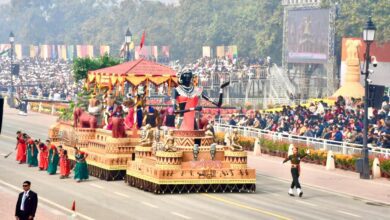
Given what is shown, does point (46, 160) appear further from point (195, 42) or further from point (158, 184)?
point (195, 42)

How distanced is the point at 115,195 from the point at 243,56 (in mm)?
92931

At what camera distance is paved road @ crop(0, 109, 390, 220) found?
1219 inches

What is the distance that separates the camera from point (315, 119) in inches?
2057

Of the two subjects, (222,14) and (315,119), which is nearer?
(315,119)

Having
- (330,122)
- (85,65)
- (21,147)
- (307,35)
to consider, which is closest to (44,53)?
(307,35)

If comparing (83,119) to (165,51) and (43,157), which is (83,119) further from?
(165,51)

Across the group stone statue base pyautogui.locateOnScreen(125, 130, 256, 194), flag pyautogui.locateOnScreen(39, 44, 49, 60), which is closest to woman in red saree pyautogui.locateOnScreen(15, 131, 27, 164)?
stone statue base pyautogui.locateOnScreen(125, 130, 256, 194)

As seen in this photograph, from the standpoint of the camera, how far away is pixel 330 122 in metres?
49.8

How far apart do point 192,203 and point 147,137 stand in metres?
3.84

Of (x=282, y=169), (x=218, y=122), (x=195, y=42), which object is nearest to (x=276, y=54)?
(x=195, y=42)

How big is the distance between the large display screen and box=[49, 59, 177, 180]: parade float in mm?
37561

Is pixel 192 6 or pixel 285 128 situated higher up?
pixel 192 6

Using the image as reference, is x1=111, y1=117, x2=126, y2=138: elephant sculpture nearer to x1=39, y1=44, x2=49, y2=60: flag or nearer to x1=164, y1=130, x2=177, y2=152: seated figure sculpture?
x1=164, y1=130, x2=177, y2=152: seated figure sculpture

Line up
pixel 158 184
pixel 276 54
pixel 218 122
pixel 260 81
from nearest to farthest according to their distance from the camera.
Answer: pixel 158 184, pixel 218 122, pixel 260 81, pixel 276 54
